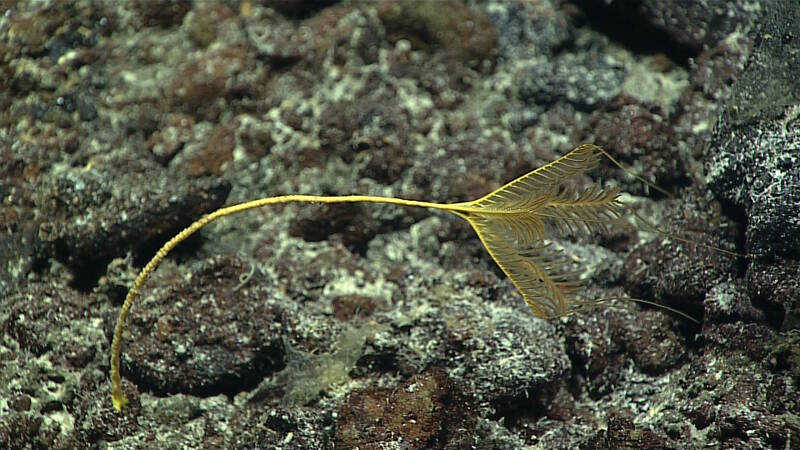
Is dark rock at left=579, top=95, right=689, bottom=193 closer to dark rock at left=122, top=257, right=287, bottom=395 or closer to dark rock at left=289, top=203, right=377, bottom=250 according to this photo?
dark rock at left=289, top=203, right=377, bottom=250

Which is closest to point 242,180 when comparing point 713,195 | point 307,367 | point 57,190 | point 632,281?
point 57,190

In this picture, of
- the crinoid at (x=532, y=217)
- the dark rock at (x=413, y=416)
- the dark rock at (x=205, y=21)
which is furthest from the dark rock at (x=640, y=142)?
the dark rock at (x=205, y=21)

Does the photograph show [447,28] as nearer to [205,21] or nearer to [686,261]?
[205,21]

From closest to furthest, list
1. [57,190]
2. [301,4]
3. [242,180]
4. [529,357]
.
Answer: [529,357] → [57,190] → [242,180] → [301,4]

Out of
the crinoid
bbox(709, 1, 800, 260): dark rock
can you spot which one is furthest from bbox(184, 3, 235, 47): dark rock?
bbox(709, 1, 800, 260): dark rock

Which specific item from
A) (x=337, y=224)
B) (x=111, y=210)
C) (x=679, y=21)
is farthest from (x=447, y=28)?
(x=111, y=210)

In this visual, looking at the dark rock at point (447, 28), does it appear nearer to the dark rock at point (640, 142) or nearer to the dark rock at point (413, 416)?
the dark rock at point (640, 142)

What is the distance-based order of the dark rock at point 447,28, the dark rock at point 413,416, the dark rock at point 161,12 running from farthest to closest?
the dark rock at point 161,12 → the dark rock at point 447,28 → the dark rock at point 413,416

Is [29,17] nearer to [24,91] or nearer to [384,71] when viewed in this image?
[24,91]
